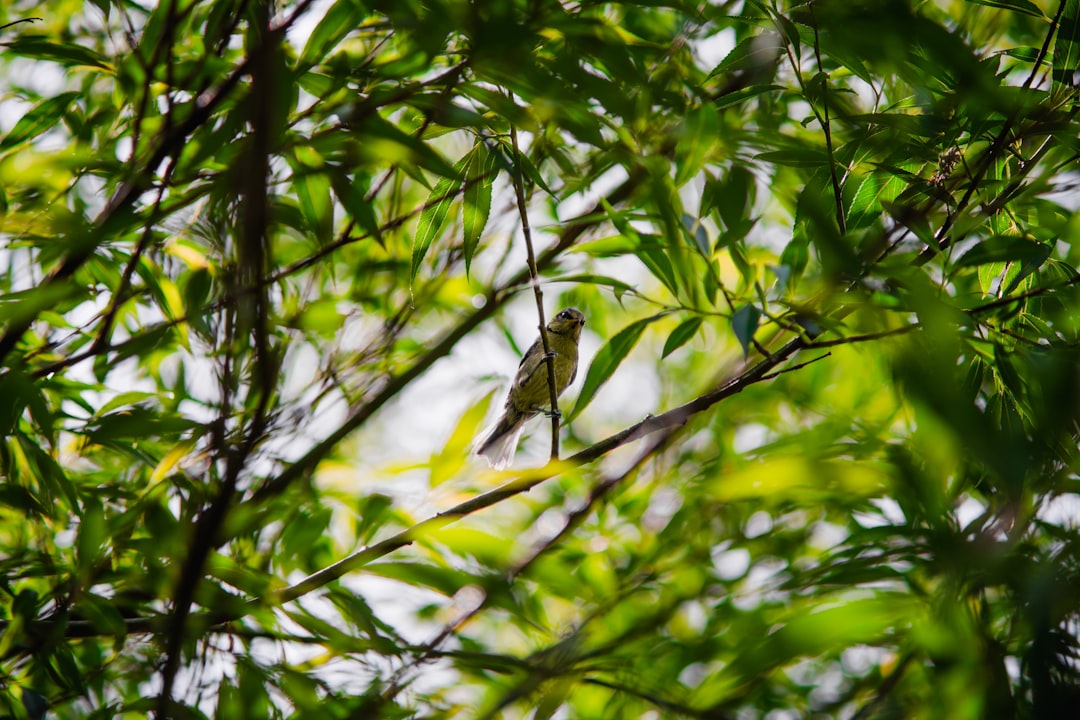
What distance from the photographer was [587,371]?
1.87 metres

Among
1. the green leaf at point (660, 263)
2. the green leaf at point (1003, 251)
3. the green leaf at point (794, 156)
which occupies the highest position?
the green leaf at point (794, 156)

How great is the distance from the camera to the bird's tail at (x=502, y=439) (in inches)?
172

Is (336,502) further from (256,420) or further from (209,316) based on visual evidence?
(256,420)

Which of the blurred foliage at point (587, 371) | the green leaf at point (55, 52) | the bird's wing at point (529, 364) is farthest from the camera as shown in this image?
the bird's wing at point (529, 364)

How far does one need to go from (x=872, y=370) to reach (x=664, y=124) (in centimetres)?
114

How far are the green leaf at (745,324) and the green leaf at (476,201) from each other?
68 cm

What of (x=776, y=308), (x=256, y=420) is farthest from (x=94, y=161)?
(x=776, y=308)

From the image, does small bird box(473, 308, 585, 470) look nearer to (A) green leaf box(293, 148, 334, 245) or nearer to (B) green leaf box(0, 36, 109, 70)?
(A) green leaf box(293, 148, 334, 245)

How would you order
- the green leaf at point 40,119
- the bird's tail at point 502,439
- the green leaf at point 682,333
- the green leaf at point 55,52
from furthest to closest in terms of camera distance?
the bird's tail at point 502,439
the green leaf at point 40,119
the green leaf at point 55,52
the green leaf at point 682,333

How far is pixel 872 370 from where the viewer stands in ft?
8.57

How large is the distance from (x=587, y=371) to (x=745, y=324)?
59 centimetres

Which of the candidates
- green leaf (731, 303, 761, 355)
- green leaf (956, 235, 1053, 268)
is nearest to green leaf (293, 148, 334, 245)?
green leaf (731, 303, 761, 355)

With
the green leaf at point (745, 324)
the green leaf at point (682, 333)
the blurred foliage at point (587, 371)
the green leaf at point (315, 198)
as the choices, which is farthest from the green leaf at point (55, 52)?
the green leaf at point (745, 324)

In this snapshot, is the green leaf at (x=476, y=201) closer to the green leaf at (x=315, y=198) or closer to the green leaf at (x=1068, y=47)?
the green leaf at (x=315, y=198)
